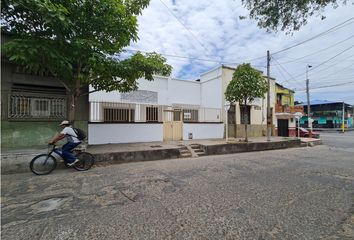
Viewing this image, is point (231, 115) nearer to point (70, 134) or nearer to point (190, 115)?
point (190, 115)

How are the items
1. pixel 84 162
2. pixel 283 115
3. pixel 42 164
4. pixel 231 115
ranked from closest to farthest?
pixel 42 164 → pixel 84 162 → pixel 231 115 → pixel 283 115

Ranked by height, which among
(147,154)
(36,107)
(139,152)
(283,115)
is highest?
(283,115)

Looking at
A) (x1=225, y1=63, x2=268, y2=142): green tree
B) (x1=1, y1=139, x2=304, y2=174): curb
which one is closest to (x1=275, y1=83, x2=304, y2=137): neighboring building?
(x1=1, y1=139, x2=304, y2=174): curb

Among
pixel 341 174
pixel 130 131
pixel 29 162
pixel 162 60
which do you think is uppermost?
pixel 162 60

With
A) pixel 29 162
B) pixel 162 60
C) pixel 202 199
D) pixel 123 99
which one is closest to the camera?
pixel 202 199

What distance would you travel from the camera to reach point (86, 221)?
11.2 feet

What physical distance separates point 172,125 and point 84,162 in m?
7.22

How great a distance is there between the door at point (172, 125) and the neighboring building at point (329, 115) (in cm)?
3488

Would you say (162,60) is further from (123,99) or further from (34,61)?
(123,99)

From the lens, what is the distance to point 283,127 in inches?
862

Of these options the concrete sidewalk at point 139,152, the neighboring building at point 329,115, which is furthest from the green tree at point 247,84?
the neighboring building at point 329,115

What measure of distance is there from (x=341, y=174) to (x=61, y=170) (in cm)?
978

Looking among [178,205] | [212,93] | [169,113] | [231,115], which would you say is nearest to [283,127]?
[231,115]

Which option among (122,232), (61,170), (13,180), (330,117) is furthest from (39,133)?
(330,117)
